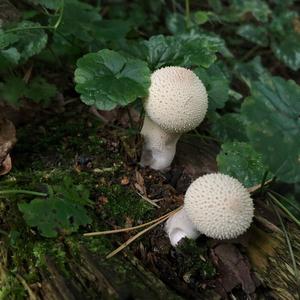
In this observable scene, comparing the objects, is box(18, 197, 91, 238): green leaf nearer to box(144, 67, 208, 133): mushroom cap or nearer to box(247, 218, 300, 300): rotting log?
box(144, 67, 208, 133): mushroom cap

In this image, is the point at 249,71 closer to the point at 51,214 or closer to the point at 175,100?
the point at 175,100

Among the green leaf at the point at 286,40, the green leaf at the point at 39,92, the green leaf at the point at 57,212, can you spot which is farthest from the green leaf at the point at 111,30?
the green leaf at the point at 286,40

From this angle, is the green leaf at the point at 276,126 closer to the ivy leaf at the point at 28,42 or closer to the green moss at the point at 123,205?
the green moss at the point at 123,205

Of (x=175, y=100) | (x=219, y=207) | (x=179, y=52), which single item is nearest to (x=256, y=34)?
(x=179, y=52)

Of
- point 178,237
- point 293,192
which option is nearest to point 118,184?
point 178,237

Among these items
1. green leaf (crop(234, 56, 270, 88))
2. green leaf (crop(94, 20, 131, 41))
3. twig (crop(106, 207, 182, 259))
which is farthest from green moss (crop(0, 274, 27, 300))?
green leaf (crop(234, 56, 270, 88))

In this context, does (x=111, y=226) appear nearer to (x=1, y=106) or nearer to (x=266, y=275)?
(x=266, y=275)
